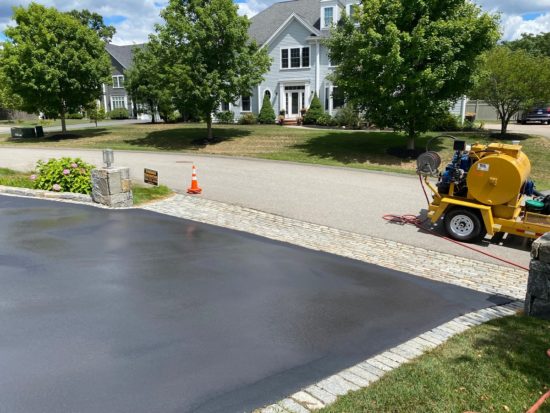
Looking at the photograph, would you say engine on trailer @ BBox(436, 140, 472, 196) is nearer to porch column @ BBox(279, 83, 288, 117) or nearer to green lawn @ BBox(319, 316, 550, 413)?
green lawn @ BBox(319, 316, 550, 413)

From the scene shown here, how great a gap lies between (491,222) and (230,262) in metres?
5.28

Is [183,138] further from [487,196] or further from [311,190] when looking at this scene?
[487,196]

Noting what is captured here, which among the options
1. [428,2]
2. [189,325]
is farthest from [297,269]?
[428,2]

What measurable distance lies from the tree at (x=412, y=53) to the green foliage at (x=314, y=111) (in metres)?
13.5

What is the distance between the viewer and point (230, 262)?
23.7 feet

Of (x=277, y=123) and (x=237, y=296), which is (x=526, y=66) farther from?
(x=237, y=296)

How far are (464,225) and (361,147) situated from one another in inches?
561

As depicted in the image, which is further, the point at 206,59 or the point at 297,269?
the point at 206,59

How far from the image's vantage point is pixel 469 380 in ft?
13.2

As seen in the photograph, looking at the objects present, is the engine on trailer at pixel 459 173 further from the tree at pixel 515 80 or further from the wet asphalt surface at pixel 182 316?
the tree at pixel 515 80

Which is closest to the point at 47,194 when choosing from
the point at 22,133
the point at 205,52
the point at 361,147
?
the point at 205,52

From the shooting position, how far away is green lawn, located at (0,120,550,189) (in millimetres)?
20281

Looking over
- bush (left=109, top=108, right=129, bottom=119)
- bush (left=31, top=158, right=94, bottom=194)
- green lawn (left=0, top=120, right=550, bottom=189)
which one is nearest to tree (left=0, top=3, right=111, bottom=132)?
green lawn (left=0, top=120, right=550, bottom=189)

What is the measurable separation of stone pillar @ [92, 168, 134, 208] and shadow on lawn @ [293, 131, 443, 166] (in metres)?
11.5
